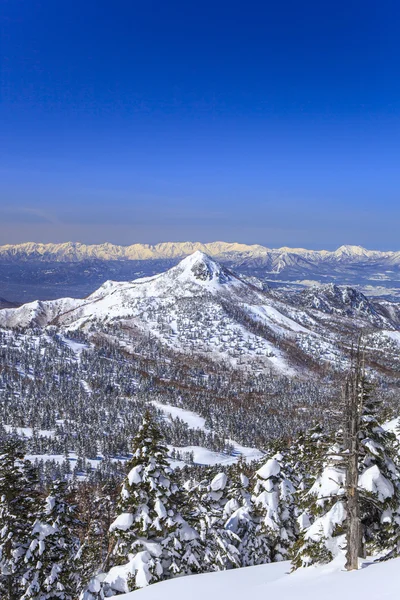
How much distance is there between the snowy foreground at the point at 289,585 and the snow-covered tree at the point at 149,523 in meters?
1.77

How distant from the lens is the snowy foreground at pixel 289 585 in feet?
46.8

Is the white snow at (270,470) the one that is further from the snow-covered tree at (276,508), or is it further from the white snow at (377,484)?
the white snow at (377,484)

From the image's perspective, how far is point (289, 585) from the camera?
1806cm

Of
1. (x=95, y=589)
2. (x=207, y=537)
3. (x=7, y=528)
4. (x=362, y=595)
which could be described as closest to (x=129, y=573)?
(x=95, y=589)

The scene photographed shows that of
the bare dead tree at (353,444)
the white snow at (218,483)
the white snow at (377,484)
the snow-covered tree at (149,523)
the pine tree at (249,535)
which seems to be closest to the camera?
the bare dead tree at (353,444)

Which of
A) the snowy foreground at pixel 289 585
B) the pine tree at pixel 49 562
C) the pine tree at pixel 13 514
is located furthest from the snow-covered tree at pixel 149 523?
the pine tree at pixel 13 514

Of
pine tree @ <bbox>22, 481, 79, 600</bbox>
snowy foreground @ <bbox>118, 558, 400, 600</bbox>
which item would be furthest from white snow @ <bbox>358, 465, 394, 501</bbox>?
pine tree @ <bbox>22, 481, 79, 600</bbox>

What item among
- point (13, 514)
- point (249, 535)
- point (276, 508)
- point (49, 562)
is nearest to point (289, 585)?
point (276, 508)

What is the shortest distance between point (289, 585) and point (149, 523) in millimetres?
8639

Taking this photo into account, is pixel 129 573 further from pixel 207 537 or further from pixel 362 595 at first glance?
pixel 362 595

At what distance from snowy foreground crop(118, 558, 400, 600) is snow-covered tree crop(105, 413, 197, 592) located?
1765 millimetres

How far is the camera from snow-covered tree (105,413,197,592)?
74.2 ft

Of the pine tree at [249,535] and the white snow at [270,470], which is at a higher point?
the white snow at [270,470]

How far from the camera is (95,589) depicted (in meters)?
18.5
